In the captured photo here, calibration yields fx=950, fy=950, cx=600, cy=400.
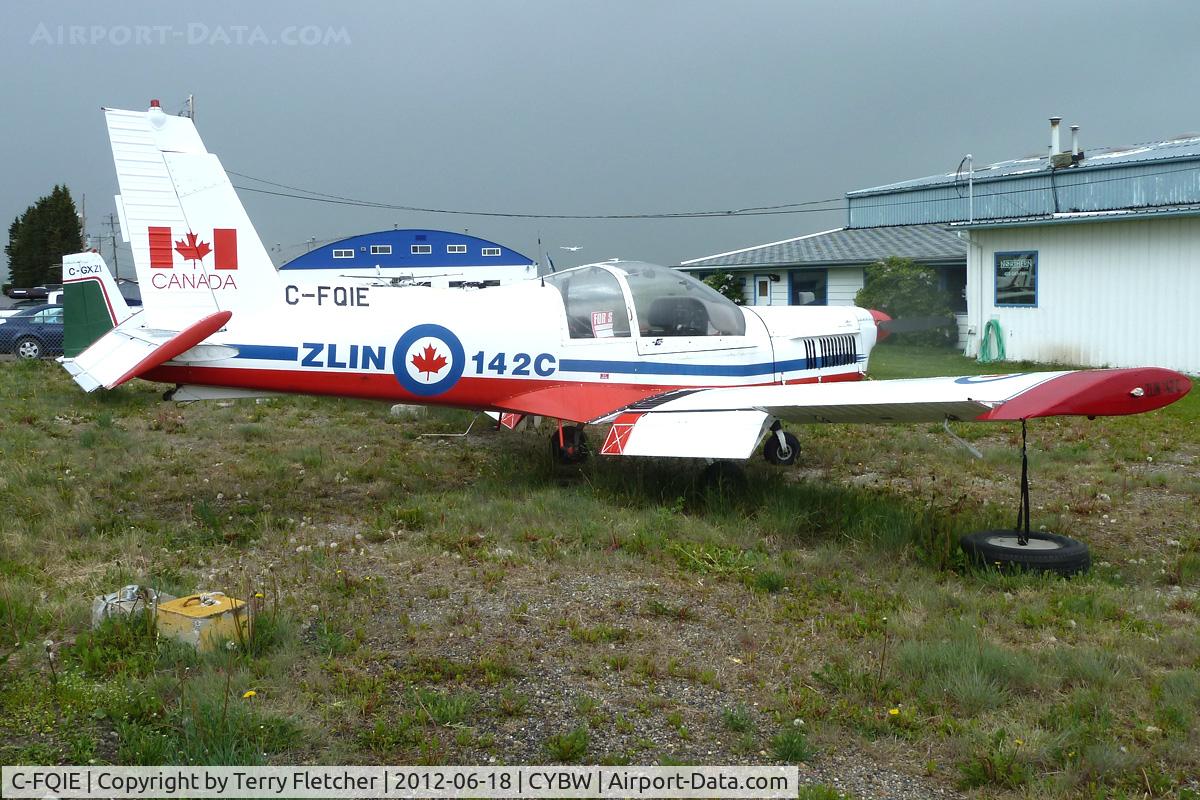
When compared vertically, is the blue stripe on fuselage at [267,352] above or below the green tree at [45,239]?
below

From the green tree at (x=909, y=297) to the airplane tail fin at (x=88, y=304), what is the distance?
1474 cm

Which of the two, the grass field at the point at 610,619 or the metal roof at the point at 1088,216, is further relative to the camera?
the metal roof at the point at 1088,216

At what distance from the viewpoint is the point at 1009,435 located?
1162 cm

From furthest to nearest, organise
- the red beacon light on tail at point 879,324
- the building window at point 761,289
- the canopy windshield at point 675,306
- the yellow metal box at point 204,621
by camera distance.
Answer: the building window at point 761,289 < the red beacon light on tail at point 879,324 < the canopy windshield at point 675,306 < the yellow metal box at point 204,621

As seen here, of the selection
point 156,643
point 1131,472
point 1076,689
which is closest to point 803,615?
point 1076,689

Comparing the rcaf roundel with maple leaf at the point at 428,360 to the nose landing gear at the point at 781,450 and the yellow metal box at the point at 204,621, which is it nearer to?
the nose landing gear at the point at 781,450

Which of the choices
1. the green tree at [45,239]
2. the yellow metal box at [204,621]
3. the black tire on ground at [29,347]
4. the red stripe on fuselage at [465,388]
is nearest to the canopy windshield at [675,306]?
the red stripe on fuselage at [465,388]

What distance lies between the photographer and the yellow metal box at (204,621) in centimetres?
461

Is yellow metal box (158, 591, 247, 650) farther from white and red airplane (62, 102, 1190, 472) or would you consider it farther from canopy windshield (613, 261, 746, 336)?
canopy windshield (613, 261, 746, 336)

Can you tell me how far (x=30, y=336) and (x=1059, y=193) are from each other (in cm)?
2408

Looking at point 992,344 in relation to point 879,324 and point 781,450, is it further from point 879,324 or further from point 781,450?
point 781,450

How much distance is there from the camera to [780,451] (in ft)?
30.2
